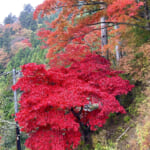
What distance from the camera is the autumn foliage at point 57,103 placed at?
9.64 ft

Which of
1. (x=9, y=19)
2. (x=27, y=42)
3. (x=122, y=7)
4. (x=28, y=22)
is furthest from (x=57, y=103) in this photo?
(x=9, y=19)

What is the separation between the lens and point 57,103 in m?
2.89

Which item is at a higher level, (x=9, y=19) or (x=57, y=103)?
(x=9, y=19)

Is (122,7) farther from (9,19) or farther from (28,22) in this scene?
(9,19)

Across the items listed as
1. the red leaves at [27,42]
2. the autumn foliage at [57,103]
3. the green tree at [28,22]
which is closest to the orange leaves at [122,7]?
the autumn foliage at [57,103]

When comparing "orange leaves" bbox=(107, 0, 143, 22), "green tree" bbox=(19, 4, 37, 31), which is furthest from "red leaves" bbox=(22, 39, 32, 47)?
"orange leaves" bbox=(107, 0, 143, 22)

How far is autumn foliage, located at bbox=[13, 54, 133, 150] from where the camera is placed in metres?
2.94

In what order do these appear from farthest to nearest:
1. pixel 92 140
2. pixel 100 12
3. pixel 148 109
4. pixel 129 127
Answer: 1. pixel 100 12
2. pixel 92 140
3. pixel 129 127
4. pixel 148 109

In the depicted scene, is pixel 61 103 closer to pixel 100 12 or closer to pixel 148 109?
pixel 148 109

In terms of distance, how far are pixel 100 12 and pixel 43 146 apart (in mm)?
4603

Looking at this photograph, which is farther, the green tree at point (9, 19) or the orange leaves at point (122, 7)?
the green tree at point (9, 19)

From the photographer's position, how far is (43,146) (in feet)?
9.72

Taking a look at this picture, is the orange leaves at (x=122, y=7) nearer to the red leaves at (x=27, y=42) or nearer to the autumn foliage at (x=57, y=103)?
the autumn foliage at (x=57, y=103)

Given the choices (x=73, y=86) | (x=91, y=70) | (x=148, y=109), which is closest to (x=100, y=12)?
(x=91, y=70)
